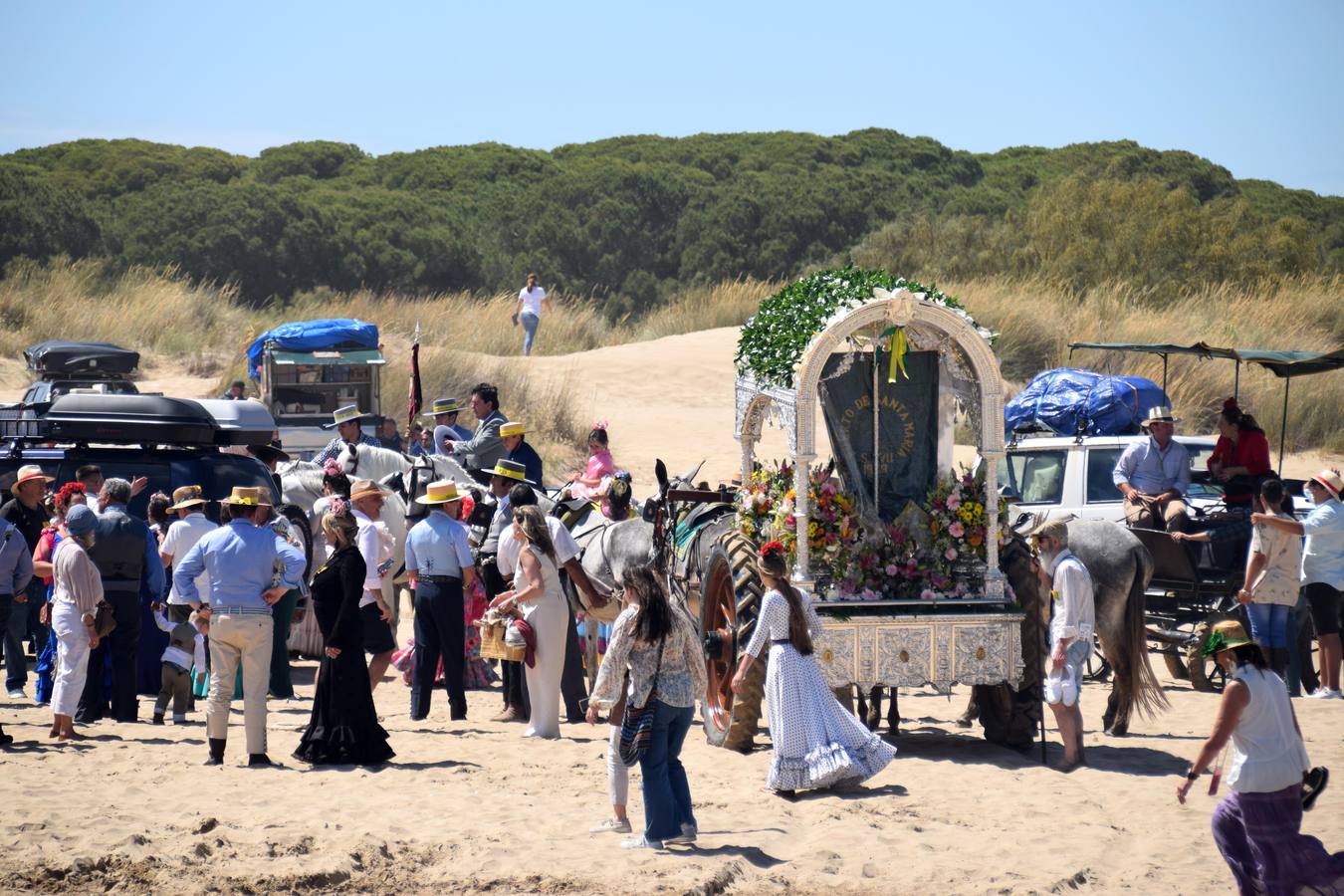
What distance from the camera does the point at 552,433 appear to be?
81.1 feet

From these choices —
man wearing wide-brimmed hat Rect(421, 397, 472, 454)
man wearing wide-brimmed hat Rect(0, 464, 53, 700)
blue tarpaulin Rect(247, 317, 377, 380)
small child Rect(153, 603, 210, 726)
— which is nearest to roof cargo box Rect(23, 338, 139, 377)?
blue tarpaulin Rect(247, 317, 377, 380)

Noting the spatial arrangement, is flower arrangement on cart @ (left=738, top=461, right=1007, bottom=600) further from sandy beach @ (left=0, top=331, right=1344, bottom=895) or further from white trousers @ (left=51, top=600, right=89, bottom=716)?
white trousers @ (left=51, top=600, right=89, bottom=716)

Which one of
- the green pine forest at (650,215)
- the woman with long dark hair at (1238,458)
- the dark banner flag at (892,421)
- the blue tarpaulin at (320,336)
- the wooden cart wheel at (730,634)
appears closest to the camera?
→ the wooden cart wheel at (730,634)

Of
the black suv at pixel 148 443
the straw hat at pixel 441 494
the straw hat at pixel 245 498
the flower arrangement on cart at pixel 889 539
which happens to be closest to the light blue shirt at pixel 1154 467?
the flower arrangement on cart at pixel 889 539

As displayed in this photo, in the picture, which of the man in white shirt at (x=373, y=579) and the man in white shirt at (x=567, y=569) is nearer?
the man in white shirt at (x=567, y=569)

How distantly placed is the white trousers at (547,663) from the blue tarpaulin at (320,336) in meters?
12.2

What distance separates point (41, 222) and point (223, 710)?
111 ft

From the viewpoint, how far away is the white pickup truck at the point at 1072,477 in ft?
48.2

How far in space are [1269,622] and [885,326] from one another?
398 centimetres

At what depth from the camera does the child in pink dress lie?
1284cm

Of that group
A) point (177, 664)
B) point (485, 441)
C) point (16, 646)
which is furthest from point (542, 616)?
point (16, 646)

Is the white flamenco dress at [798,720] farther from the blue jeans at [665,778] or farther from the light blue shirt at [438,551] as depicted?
the light blue shirt at [438,551]

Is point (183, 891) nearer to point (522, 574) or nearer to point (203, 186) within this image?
point (522, 574)

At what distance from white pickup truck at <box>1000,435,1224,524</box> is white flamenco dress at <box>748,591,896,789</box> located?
5952mm
